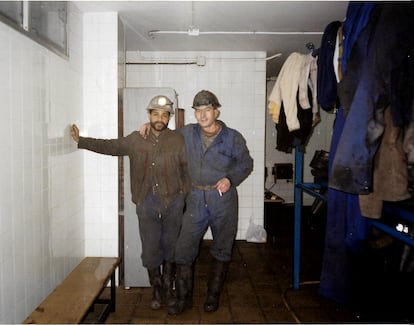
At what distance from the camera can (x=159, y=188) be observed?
2.78 metres

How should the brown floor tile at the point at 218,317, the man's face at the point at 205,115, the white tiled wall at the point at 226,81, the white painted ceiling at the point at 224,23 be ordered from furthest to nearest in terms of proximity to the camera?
the white tiled wall at the point at 226,81 < the white painted ceiling at the point at 224,23 < the man's face at the point at 205,115 < the brown floor tile at the point at 218,317

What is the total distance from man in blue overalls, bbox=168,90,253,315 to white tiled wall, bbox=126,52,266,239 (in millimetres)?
1917

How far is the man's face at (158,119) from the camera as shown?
9.25ft

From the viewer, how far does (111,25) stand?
120 inches

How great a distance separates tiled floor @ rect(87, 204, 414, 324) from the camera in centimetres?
266

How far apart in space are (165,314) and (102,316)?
0.53m

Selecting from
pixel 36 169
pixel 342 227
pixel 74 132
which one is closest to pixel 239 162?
Result: pixel 342 227

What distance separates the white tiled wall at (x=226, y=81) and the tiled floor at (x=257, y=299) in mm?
1322

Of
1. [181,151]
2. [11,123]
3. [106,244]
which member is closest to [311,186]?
[181,151]

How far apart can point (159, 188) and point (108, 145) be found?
63cm

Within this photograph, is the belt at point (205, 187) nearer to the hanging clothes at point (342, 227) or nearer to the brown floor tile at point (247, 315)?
the hanging clothes at point (342, 227)

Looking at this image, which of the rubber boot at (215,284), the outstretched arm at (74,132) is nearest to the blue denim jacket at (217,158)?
the rubber boot at (215,284)

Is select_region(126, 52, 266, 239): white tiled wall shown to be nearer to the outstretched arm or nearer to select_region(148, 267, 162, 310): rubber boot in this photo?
the outstretched arm

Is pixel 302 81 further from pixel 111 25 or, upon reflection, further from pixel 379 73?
pixel 111 25
